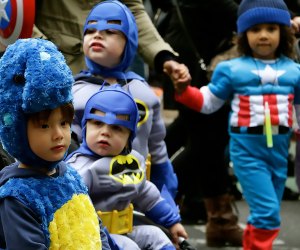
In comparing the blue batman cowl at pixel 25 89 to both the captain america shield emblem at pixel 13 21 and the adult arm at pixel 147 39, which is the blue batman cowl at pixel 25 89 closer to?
the captain america shield emblem at pixel 13 21

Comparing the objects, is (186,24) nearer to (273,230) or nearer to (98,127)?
(273,230)

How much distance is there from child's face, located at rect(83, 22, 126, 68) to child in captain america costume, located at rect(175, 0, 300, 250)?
1047mm

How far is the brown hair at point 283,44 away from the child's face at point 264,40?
0.16 feet

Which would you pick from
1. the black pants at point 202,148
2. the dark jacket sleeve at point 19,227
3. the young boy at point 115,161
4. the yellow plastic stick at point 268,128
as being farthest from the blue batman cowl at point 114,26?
the black pants at point 202,148

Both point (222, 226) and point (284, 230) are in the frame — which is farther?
point (284, 230)

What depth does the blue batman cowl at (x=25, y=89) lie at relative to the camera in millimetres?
3131

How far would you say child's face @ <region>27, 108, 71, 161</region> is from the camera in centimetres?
318

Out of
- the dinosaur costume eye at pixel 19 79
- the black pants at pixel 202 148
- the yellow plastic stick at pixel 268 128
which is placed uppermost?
the dinosaur costume eye at pixel 19 79

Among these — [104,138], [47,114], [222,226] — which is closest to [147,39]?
[104,138]

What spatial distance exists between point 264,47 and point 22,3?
84.3 inches

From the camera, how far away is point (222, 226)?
6875mm

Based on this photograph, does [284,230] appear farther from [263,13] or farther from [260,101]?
[263,13]

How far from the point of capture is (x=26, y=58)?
3168mm

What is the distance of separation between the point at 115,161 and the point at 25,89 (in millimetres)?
1282
